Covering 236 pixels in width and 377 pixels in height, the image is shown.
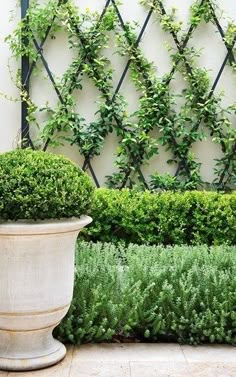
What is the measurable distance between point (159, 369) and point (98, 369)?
0.29 metres

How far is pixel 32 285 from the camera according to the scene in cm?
266

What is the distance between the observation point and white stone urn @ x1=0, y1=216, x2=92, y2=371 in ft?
8.62

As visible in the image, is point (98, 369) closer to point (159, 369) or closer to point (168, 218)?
point (159, 369)

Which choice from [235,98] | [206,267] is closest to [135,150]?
[235,98]

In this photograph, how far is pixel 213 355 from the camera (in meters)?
2.99

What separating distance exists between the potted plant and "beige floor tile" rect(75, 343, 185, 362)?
0.74 feet

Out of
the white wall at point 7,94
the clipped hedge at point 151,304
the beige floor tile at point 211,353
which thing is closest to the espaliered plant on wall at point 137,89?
the white wall at point 7,94

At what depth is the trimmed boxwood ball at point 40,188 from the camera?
2623 millimetres

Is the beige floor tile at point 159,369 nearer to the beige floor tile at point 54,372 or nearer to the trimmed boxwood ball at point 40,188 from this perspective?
the beige floor tile at point 54,372

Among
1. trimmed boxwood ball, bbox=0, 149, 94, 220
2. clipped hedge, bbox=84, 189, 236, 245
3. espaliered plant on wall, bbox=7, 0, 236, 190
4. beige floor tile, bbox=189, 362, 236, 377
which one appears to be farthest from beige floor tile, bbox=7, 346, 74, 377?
espaliered plant on wall, bbox=7, 0, 236, 190

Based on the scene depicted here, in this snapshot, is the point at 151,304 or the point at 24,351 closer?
the point at 24,351

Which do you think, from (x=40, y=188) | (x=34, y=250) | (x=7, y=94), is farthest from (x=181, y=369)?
(x=7, y=94)

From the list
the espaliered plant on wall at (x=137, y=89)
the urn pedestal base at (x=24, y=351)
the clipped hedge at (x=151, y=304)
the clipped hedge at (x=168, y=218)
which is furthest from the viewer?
the espaliered plant on wall at (x=137, y=89)

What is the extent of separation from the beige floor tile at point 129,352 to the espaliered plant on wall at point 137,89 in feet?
8.27
